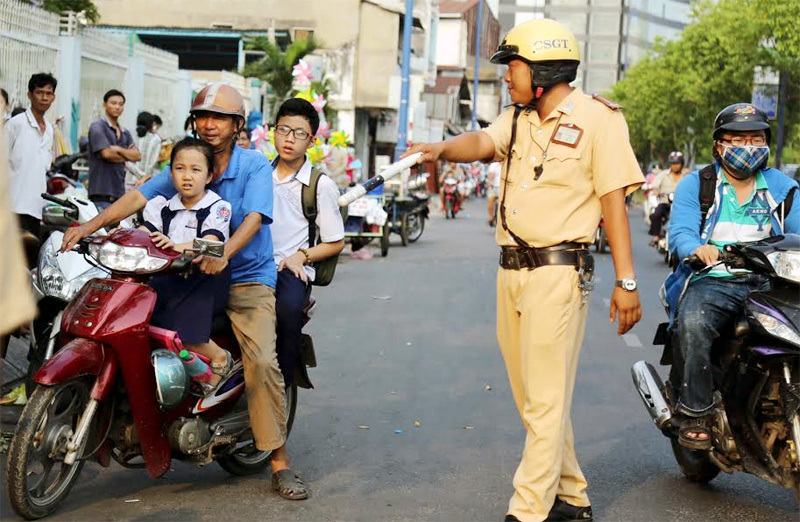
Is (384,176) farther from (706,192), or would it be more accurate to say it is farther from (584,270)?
(706,192)

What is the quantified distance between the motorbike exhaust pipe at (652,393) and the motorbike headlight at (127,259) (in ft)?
7.76

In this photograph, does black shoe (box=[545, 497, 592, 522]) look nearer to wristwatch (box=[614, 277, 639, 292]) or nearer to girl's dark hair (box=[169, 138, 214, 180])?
wristwatch (box=[614, 277, 639, 292])

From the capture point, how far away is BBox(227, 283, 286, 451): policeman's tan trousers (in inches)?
212

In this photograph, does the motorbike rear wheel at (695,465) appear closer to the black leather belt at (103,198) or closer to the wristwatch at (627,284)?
the wristwatch at (627,284)

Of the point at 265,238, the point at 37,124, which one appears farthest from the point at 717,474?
the point at 37,124

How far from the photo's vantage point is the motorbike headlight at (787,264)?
499 cm

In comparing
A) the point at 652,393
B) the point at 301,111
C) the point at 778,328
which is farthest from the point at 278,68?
the point at 778,328

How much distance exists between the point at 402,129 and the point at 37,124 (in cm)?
2206

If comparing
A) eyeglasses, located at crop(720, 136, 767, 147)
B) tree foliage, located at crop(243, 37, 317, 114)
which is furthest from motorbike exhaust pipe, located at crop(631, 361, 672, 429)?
tree foliage, located at crop(243, 37, 317, 114)

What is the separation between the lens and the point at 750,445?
17.1 ft

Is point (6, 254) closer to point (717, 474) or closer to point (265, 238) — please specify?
point (265, 238)

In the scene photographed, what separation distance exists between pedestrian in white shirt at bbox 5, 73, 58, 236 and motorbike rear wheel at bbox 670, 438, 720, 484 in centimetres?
523

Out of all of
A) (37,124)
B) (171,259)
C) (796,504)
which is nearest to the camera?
(171,259)

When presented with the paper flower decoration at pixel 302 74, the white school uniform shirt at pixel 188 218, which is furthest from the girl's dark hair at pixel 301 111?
the paper flower decoration at pixel 302 74
